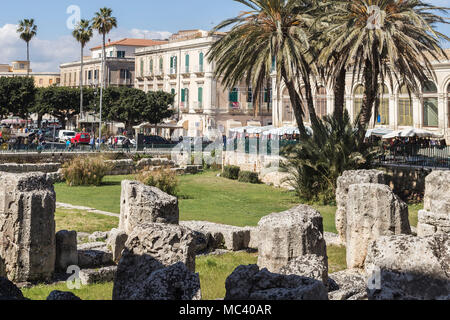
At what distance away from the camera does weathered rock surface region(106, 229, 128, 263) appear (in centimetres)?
1111

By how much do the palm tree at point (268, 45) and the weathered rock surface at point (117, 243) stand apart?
522 inches

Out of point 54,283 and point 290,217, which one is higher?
point 290,217

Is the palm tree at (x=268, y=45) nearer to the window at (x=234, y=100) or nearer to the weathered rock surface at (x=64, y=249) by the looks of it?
the weathered rock surface at (x=64, y=249)

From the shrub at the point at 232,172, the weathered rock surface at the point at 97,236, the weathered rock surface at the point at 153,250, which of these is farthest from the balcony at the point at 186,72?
the weathered rock surface at the point at 153,250

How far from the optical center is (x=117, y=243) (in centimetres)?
1132

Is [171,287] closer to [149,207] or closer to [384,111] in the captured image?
[149,207]

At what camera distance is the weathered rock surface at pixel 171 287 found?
490 centimetres

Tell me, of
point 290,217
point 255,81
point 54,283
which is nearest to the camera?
point 290,217

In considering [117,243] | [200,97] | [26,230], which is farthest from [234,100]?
[26,230]

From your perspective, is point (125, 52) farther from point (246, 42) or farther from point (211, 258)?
point (211, 258)

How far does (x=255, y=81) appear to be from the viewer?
23406mm

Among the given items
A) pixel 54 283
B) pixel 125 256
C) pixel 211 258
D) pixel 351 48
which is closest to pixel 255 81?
pixel 351 48

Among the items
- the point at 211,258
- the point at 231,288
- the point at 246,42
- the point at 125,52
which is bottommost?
the point at 211,258

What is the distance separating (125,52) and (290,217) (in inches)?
2837
